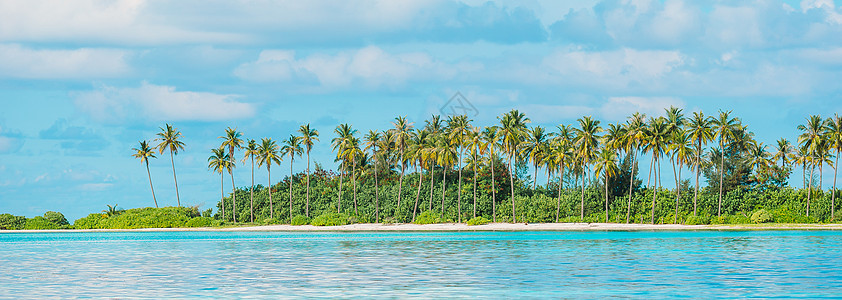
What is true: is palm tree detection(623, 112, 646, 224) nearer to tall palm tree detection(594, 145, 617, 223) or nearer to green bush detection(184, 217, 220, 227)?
tall palm tree detection(594, 145, 617, 223)

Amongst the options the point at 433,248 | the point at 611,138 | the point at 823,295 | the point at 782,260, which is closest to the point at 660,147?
the point at 611,138

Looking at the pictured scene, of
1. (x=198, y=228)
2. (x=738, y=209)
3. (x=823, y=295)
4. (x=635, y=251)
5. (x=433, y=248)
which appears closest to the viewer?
(x=823, y=295)

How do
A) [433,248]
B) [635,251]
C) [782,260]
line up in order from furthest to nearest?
[433,248]
[635,251]
[782,260]

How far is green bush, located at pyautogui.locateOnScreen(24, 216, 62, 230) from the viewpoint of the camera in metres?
105

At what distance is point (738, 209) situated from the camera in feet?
306

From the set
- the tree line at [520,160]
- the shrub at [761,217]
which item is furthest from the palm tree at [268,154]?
the shrub at [761,217]

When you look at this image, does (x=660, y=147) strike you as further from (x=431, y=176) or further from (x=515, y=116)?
(x=431, y=176)

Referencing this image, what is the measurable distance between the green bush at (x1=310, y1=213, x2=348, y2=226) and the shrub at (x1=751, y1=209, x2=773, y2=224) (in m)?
44.0

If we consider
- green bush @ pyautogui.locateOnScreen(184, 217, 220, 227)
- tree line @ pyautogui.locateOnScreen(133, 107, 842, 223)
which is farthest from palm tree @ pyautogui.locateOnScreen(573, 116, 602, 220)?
green bush @ pyautogui.locateOnScreen(184, 217, 220, 227)

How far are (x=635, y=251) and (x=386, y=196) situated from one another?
62084 millimetres

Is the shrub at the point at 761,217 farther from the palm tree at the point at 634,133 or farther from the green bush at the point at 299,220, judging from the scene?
the green bush at the point at 299,220

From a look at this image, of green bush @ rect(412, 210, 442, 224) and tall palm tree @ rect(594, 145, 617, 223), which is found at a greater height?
tall palm tree @ rect(594, 145, 617, 223)

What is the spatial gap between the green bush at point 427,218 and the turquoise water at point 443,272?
46355 mm

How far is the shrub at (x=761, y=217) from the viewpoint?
86.9 meters
